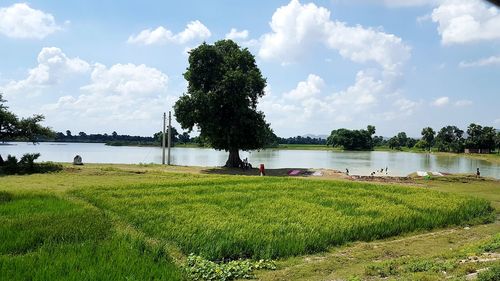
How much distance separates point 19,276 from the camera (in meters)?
6.38

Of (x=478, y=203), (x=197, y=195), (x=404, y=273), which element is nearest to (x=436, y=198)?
(x=478, y=203)

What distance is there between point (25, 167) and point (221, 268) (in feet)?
78.2

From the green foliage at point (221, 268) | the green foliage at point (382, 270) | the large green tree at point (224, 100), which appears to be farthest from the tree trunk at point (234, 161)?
the green foliage at point (382, 270)

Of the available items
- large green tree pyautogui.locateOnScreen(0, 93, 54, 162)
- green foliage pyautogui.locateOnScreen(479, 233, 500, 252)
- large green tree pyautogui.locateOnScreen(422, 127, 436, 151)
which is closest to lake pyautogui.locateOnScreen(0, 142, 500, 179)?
large green tree pyautogui.locateOnScreen(0, 93, 54, 162)

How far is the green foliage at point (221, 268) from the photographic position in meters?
7.45

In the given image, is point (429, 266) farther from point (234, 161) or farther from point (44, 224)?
point (234, 161)

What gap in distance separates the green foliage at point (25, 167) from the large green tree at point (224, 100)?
10.6 metres

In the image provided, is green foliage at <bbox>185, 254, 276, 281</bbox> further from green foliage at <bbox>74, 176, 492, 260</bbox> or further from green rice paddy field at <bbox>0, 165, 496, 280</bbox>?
green foliage at <bbox>74, 176, 492, 260</bbox>

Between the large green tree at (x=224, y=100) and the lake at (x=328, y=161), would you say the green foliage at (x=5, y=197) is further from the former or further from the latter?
the lake at (x=328, y=161)

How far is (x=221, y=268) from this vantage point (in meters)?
7.71

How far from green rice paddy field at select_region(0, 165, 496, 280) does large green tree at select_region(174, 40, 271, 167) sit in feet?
51.3

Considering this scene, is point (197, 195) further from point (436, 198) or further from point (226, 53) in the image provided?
point (226, 53)

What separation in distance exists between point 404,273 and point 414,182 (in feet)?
68.1

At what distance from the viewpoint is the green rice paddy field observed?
729 cm
